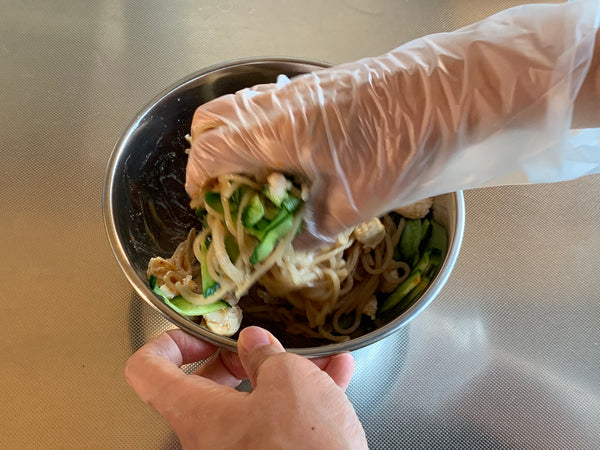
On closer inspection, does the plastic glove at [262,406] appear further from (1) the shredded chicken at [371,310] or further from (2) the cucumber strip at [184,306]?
(1) the shredded chicken at [371,310]

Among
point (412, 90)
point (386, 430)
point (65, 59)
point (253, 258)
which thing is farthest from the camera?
point (65, 59)

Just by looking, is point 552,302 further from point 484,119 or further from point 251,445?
point 251,445

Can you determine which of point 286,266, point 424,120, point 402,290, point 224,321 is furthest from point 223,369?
point 424,120

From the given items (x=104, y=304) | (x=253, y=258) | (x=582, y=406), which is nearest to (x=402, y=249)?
(x=253, y=258)

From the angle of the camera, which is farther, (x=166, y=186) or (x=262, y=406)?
(x=166, y=186)

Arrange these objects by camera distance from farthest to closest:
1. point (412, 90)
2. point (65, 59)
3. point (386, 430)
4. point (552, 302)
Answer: point (65, 59) → point (552, 302) → point (386, 430) → point (412, 90)

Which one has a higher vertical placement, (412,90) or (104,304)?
(412,90)

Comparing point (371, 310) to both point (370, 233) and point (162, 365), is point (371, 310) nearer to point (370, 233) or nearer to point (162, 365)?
point (370, 233)

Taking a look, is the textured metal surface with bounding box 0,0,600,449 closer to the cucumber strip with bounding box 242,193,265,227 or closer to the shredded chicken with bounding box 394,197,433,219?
the shredded chicken with bounding box 394,197,433,219
